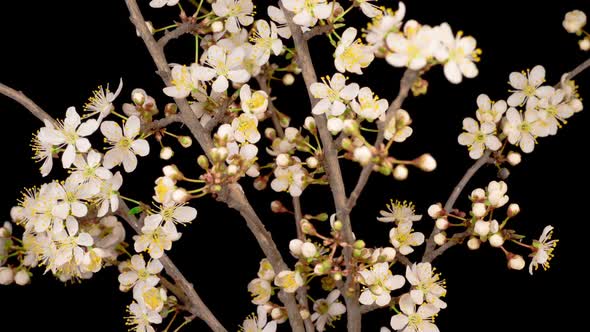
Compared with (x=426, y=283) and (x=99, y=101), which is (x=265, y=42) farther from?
(x=426, y=283)

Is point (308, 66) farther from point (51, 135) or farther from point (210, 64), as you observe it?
point (51, 135)

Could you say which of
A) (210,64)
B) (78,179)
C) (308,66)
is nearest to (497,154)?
Answer: (308,66)

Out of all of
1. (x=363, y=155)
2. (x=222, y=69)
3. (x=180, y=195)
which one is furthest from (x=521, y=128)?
(x=180, y=195)

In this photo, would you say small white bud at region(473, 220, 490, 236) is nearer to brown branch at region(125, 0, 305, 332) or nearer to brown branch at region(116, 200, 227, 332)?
brown branch at region(125, 0, 305, 332)

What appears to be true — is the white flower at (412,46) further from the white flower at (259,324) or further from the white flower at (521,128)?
the white flower at (259,324)

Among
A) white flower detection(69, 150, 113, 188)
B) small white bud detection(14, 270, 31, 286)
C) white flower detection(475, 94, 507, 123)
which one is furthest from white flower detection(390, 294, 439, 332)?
small white bud detection(14, 270, 31, 286)

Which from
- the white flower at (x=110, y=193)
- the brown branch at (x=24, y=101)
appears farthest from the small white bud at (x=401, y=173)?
the brown branch at (x=24, y=101)
